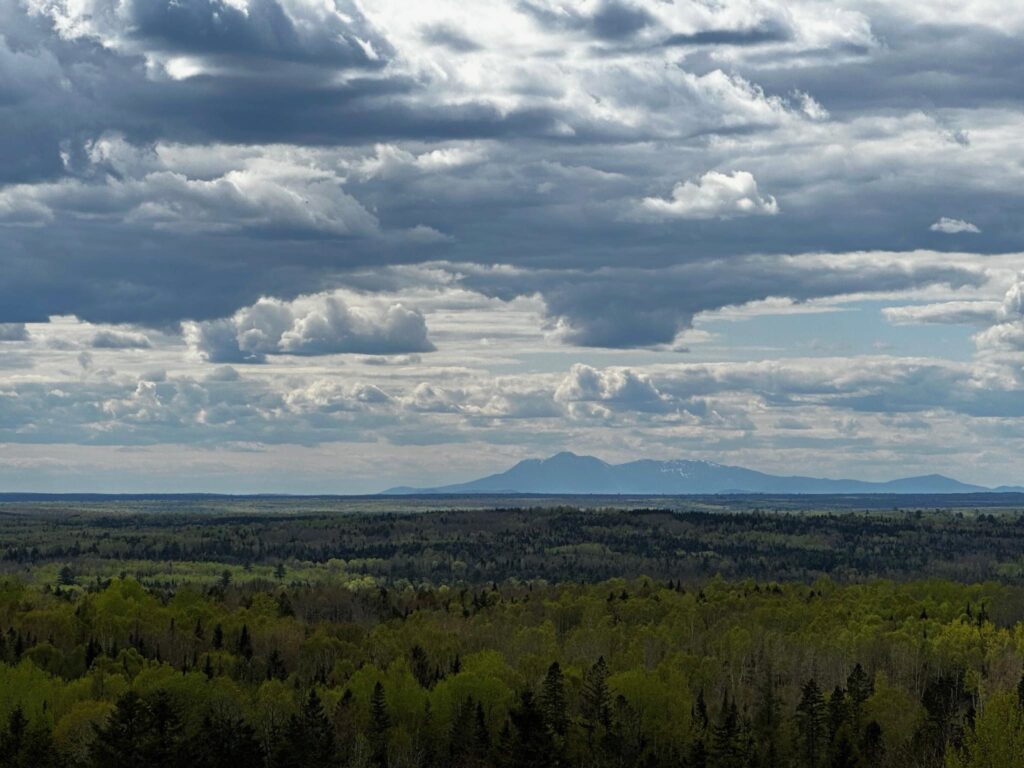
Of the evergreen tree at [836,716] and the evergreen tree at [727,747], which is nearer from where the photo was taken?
the evergreen tree at [727,747]

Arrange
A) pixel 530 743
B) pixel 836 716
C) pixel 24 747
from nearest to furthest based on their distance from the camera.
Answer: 1. pixel 24 747
2. pixel 530 743
3. pixel 836 716

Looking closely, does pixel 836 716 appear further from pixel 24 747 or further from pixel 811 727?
pixel 24 747

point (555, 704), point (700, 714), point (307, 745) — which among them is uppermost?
point (555, 704)

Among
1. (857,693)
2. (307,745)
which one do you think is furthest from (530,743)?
(857,693)

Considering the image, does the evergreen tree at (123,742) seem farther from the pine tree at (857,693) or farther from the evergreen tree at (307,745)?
the pine tree at (857,693)

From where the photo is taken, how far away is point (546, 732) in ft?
505

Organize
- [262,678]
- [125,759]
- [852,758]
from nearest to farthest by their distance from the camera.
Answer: [125,759] < [852,758] < [262,678]

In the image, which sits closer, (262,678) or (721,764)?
(721,764)

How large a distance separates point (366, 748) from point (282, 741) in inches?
389

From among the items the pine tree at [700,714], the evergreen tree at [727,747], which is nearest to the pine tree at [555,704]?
the pine tree at [700,714]

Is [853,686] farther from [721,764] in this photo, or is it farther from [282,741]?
[282,741]

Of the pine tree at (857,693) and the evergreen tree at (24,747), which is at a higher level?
the pine tree at (857,693)

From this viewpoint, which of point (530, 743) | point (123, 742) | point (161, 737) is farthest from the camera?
point (530, 743)

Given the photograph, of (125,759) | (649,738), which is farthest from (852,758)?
(125,759)
